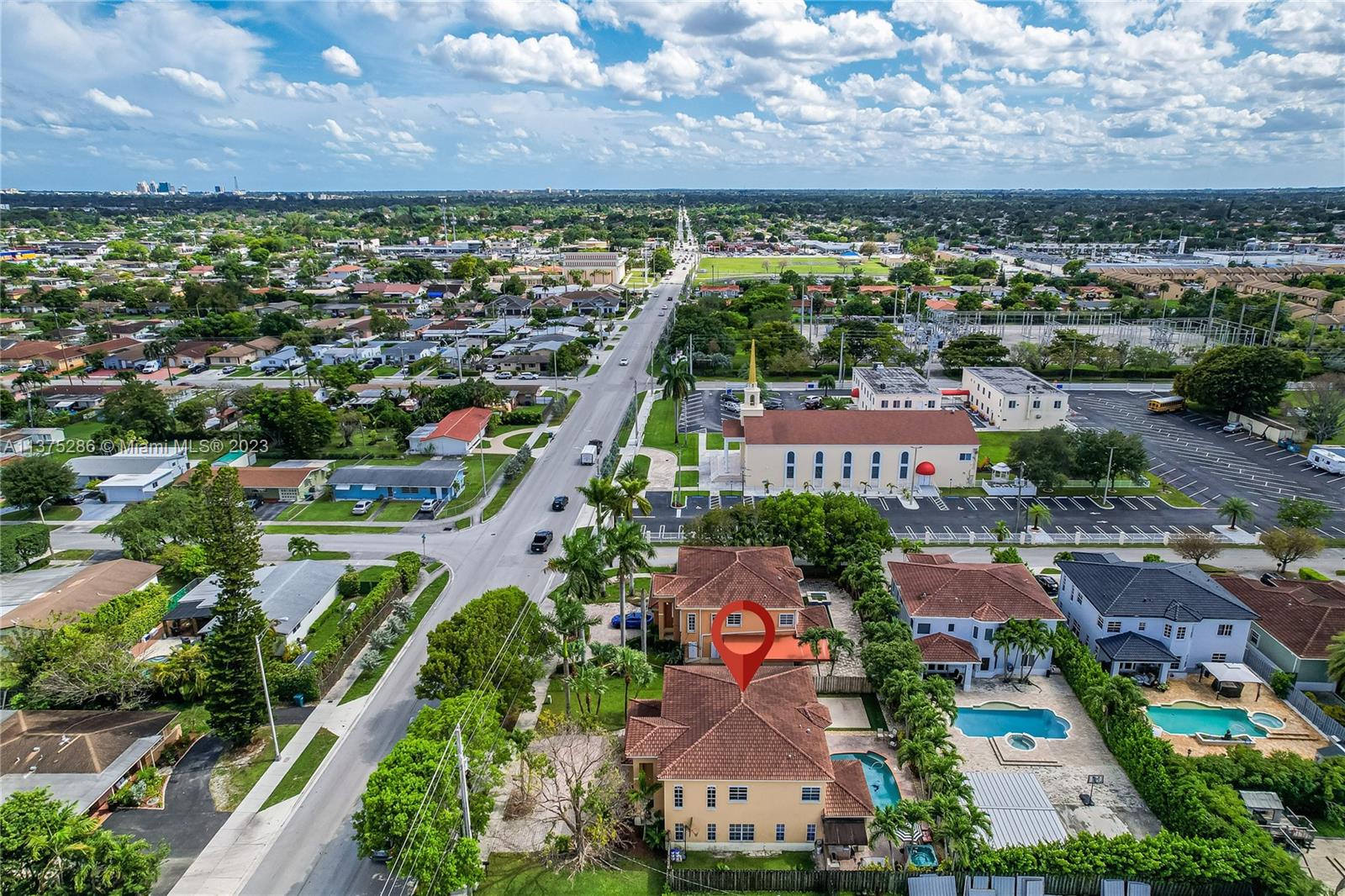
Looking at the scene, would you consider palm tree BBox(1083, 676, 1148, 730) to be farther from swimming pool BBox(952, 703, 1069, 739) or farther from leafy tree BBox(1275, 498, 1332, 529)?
leafy tree BBox(1275, 498, 1332, 529)

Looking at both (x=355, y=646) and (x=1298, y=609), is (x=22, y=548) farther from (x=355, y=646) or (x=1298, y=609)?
(x=1298, y=609)

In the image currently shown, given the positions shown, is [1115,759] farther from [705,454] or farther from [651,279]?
[651,279]

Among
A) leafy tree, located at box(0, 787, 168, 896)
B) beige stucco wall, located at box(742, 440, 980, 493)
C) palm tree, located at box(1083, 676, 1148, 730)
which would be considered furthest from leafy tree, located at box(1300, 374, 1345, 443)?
leafy tree, located at box(0, 787, 168, 896)

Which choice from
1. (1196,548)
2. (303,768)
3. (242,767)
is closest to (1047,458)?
(1196,548)

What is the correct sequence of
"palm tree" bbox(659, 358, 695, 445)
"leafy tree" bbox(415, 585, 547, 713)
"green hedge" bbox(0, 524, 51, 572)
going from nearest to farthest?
"leafy tree" bbox(415, 585, 547, 713)
"green hedge" bbox(0, 524, 51, 572)
"palm tree" bbox(659, 358, 695, 445)

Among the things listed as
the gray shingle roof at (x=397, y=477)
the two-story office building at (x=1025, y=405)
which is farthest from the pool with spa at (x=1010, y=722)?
the two-story office building at (x=1025, y=405)
